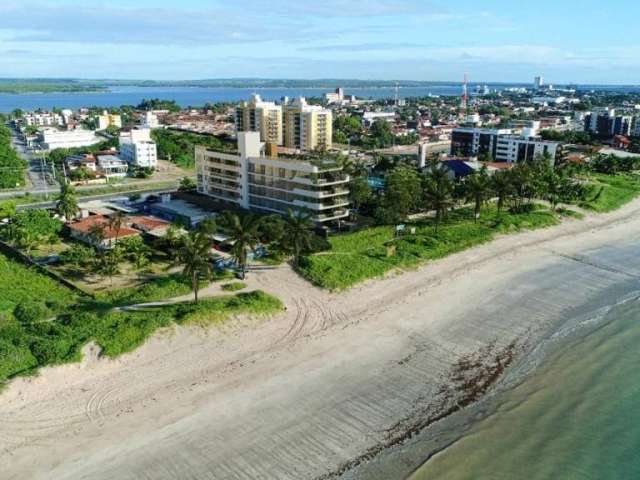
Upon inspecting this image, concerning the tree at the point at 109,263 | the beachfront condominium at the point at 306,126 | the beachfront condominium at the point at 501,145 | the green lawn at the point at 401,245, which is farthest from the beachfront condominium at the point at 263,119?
the tree at the point at 109,263

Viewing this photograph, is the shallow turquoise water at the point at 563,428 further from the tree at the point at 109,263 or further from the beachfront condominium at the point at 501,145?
the beachfront condominium at the point at 501,145

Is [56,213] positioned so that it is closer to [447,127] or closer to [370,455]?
[370,455]

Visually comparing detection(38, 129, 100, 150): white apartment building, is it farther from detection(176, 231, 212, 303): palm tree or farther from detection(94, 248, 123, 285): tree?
detection(176, 231, 212, 303): palm tree

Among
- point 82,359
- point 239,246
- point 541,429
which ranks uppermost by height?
point 239,246

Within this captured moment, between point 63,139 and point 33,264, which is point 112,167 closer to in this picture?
point 63,139

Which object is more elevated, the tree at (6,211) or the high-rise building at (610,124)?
the high-rise building at (610,124)

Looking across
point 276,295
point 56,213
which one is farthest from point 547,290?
point 56,213

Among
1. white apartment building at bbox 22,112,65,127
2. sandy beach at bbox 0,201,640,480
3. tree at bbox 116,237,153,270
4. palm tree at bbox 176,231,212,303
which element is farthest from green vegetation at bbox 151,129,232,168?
sandy beach at bbox 0,201,640,480
